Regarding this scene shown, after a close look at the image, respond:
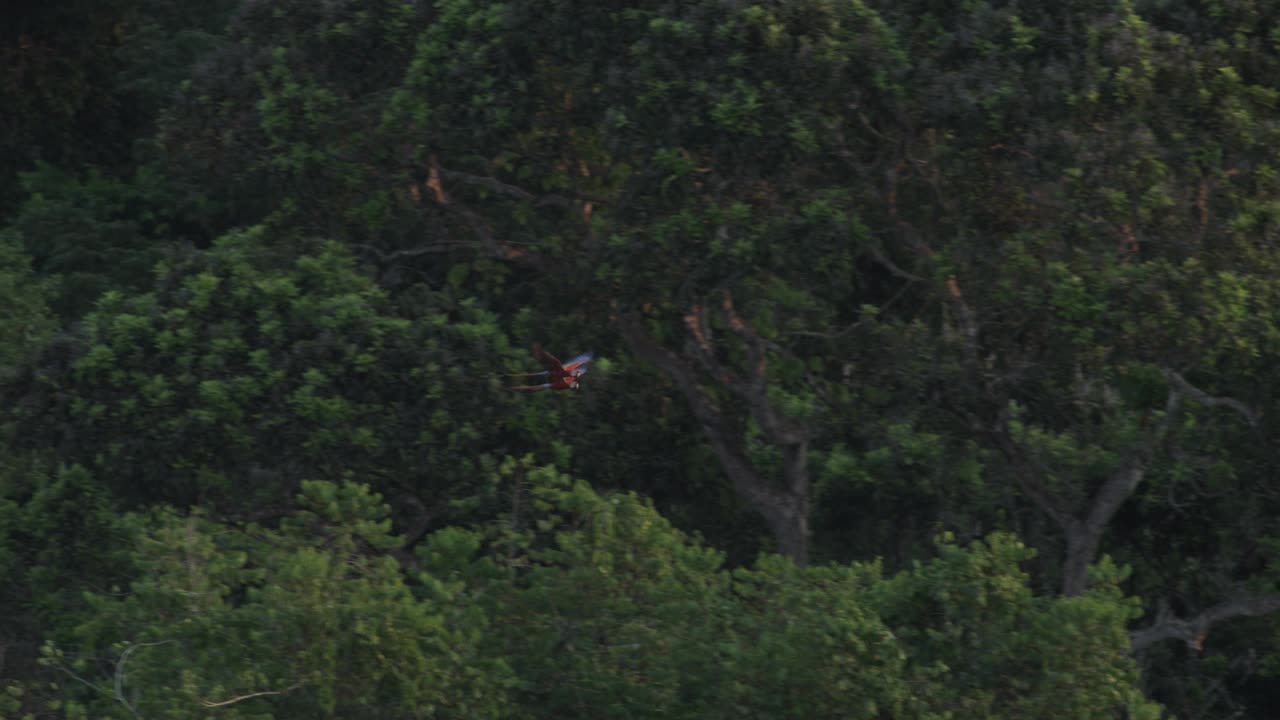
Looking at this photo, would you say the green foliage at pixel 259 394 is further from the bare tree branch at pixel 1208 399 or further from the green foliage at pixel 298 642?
the bare tree branch at pixel 1208 399

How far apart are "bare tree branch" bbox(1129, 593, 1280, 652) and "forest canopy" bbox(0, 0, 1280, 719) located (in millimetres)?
27

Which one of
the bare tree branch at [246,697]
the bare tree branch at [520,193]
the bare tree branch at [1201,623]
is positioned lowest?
the bare tree branch at [1201,623]

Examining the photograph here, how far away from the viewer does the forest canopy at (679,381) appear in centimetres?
938

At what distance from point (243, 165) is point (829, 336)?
168 inches

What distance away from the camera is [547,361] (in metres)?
12.1

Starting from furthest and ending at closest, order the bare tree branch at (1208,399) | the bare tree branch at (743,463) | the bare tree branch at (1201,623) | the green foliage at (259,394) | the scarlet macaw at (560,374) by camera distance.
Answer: the bare tree branch at (743,463) < the bare tree branch at (1201,623) < the scarlet macaw at (560,374) < the green foliage at (259,394) < the bare tree branch at (1208,399)

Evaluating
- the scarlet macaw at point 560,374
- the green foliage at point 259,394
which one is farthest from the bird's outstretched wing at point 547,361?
the green foliage at point 259,394

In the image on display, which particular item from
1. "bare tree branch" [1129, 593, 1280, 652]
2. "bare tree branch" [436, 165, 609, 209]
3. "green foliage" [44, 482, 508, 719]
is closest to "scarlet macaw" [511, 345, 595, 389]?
"bare tree branch" [436, 165, 609, 209]

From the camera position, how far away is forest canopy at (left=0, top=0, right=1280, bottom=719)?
9.38m

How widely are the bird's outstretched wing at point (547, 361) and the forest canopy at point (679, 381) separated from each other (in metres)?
0.18

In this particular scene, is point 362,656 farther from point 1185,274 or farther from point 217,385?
point 1185,274

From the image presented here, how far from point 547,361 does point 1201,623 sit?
15.3 feet

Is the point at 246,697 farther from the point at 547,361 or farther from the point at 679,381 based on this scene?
the point at 679,381

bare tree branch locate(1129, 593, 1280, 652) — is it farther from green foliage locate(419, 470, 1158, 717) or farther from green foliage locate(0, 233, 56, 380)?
green foliage locate(0, 233, 56, 380)
